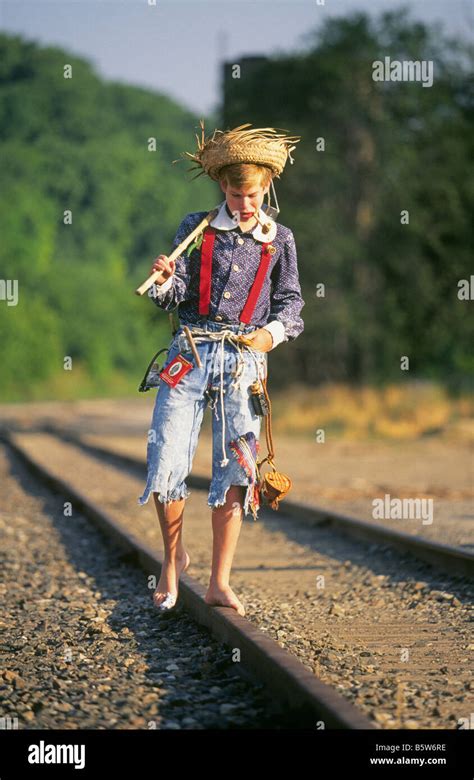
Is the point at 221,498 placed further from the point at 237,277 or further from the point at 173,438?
the point at 237,277

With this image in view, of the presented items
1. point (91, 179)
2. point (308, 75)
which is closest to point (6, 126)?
point (91, 179)

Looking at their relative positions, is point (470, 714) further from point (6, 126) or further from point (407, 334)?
point (6, 126)

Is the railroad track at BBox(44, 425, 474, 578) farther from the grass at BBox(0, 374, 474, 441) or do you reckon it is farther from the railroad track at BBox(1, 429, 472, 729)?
the grass at BBox(0, 374, 474, 441)

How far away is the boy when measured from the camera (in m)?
4.94

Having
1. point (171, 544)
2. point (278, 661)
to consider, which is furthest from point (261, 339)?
point (278, 661)

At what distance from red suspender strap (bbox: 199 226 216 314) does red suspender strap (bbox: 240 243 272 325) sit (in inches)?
6.2

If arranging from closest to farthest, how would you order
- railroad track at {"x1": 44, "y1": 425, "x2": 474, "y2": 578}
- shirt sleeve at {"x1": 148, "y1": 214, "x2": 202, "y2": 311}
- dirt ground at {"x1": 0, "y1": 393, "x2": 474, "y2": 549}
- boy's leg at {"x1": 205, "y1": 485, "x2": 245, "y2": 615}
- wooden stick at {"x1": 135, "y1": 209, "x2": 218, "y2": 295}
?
wooden stick at {"x1": 135, "y1": 209, "x2": 218, "y2": 295} → shirt sleeve at {"x1": 148, "y1": 214, "x2": 202, "y2": 311} → boy's leg at {"x1": 205, "y1": 485, "x2": 245, "y2": 615} → railroad track at {"x1": 44, "y1": 425, "x2": 474, "y2": 578} → dirt ground at {"x1": 0, "y1": 393, "x2": 474, "y2": 549}

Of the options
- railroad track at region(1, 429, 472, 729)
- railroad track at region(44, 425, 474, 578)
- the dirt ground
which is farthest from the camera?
the dirt ground

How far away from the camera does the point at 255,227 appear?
5.02m

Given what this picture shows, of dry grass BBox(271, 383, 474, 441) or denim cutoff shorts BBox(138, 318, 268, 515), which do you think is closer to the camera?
denim cutoff shorts BBox(138, 318, 268, 515)

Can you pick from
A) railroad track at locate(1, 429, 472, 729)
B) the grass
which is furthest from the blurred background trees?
railroad track at locate(1, 429, 472, 729)

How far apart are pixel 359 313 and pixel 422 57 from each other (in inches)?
295

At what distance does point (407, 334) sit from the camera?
29.4m

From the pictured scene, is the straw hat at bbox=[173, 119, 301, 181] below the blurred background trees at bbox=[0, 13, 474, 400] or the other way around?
below
